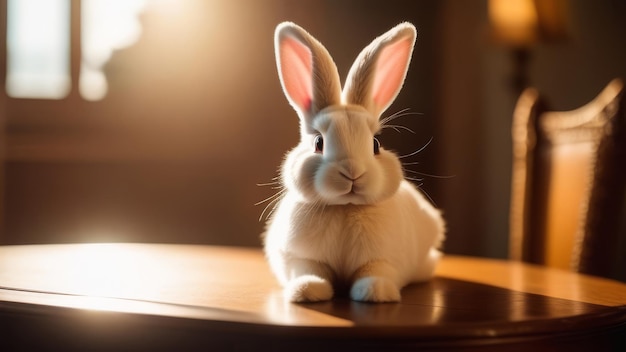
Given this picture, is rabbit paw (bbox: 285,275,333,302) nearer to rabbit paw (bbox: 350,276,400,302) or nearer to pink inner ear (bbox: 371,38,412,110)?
rabbit paw (bbox: 350,276,400,302)

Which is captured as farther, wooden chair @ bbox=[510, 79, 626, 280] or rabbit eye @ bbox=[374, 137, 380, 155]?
wooden chair @ bbox=[510, 79, 626, 280]

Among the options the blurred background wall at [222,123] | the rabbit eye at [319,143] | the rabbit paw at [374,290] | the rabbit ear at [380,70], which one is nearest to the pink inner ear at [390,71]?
the rabbit ear at [380,70]

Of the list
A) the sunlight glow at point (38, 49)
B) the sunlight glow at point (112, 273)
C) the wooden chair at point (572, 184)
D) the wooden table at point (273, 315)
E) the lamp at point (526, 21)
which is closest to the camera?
the wooden table at point (273, 315)

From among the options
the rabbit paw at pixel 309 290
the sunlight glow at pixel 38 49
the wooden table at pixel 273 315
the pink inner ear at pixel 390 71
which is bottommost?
the wooden table at pixel 273 315

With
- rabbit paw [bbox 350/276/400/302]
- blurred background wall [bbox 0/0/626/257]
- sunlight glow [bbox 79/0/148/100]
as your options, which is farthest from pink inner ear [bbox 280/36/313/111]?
sunlight glow [bbox 79/0/148/100]

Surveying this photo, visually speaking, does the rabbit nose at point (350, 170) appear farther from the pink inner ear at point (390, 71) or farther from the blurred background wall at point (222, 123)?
the blurred background wall at point (222, 123)

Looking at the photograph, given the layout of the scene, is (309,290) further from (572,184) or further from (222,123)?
(222,123)
